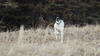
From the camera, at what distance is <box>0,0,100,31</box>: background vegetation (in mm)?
15641

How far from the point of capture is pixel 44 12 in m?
17.0

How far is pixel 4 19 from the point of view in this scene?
53.0ft

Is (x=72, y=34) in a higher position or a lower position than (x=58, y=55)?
lower

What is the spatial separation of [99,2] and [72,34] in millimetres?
11946

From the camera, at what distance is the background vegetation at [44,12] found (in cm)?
1564

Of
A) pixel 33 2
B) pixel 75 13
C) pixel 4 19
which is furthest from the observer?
pixel 75 13

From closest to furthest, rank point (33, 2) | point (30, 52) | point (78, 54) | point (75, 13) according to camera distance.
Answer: point (30, 52), point (78, 54), point (33, 2), point (75, 13)

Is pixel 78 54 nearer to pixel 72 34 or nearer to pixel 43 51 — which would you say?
pixel 43 51

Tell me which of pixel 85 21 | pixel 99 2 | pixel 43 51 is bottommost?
pixel 85 21

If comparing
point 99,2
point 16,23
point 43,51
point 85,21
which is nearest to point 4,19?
point 16,23

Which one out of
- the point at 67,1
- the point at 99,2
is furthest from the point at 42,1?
the point at 99,2

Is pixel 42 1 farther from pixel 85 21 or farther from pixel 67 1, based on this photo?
pixel 85 21

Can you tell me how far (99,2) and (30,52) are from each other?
16.1m

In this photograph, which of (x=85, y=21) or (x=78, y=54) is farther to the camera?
(x=85, y=21)
